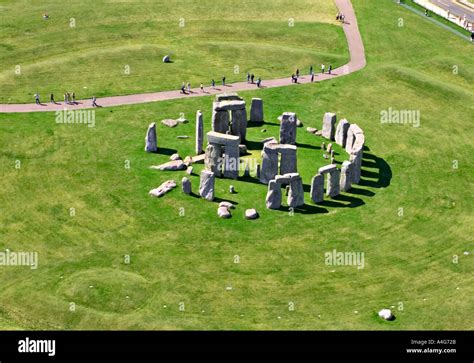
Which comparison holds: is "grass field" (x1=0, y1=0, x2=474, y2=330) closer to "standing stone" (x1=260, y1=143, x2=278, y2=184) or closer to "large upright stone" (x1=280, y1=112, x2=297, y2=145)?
"standing stone" (x1=260, y1=143, x2=278, y2=184)

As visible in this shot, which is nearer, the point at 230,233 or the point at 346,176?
the point at 230,233

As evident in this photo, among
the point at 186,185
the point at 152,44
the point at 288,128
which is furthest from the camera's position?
the point at 152,44

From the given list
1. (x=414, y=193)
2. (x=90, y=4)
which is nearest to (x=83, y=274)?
(x=414, y=193)

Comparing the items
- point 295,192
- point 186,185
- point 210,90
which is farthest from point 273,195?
point 210,90

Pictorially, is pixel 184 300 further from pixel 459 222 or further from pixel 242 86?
pixel 242 86

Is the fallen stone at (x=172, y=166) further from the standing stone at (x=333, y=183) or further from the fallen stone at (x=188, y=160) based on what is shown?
the standing stone at (x=333, y=183)

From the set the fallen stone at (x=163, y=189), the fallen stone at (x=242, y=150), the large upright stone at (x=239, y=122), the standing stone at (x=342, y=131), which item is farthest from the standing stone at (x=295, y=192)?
the standing stone at (x=342, y=131)

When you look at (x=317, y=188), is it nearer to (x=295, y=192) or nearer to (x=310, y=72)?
(x=295, y=192)
